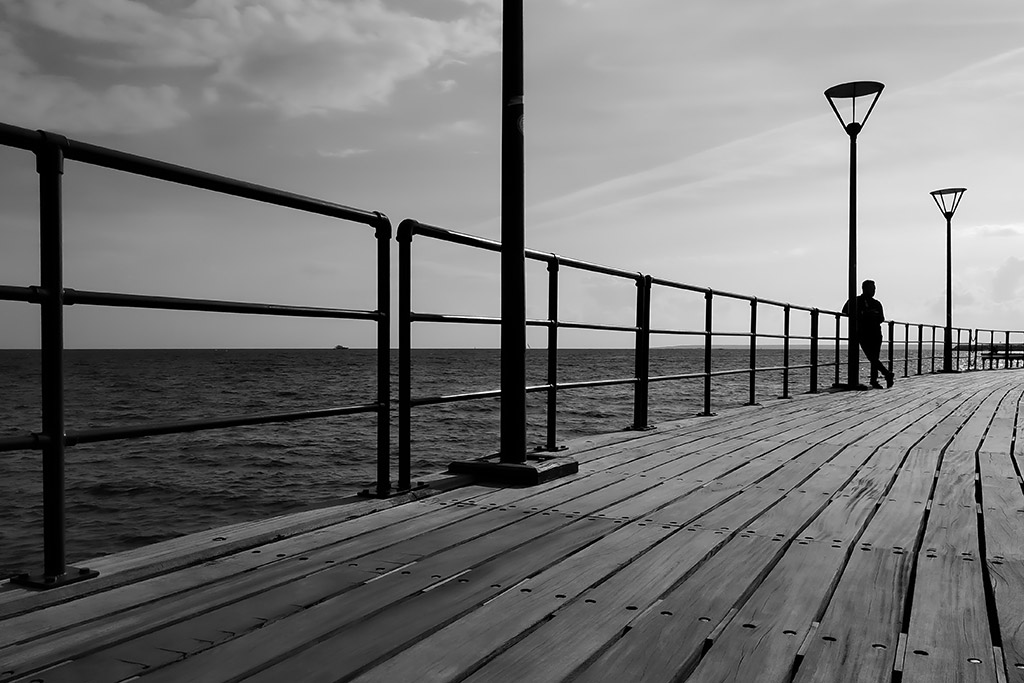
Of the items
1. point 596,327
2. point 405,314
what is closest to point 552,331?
point 596,327

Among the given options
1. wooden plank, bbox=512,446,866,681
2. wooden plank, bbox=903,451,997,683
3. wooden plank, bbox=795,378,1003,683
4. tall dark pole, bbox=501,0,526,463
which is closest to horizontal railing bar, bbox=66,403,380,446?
tall dark pole, bbox=501,0,526,463

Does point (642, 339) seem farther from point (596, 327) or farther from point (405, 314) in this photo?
point (405, 314)

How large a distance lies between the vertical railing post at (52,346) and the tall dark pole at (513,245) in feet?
5.65

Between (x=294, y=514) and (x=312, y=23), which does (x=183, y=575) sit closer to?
(x=294, y=514)

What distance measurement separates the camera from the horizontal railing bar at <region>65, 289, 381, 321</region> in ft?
6.13

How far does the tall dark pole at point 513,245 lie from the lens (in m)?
3.20

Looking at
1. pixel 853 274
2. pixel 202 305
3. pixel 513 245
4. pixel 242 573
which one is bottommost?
pixel 242 573

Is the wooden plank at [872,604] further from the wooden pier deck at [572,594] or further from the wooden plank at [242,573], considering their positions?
the wooden plank at [242,573]

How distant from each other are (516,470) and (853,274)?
858 centimetres

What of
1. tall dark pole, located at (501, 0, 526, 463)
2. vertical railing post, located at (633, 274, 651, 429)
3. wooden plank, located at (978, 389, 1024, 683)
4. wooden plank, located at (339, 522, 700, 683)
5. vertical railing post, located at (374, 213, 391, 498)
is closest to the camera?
wooden plank, located at (339, 522, 700, 683)

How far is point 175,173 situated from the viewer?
2.05 meters

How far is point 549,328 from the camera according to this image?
3.96 meters

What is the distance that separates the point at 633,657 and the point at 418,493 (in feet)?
5.09

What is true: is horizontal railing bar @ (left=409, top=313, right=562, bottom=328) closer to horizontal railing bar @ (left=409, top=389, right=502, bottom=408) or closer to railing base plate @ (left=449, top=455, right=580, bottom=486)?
horizontal railing bar @ (left=409, top=389, right=502, bottom=408)
